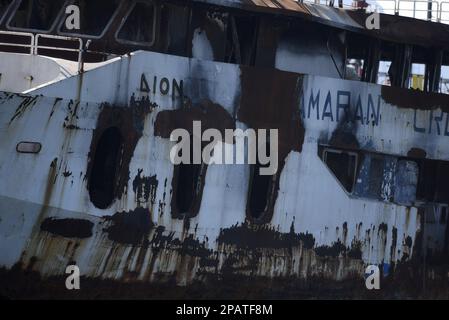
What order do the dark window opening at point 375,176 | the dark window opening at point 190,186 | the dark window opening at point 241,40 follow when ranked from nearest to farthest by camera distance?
the dark window opening at point 190,186
the dark window opening at point 241,40
the dark window opening at point 375,176

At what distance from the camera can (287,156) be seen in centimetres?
1373

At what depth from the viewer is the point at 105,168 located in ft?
40.2

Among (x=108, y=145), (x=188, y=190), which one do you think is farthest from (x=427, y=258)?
(x=108, y=145)

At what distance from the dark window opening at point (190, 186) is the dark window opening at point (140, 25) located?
189cm

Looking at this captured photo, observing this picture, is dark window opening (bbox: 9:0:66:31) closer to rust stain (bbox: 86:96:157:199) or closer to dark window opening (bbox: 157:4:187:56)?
dark window opening (bbox: 157:4:187:56)

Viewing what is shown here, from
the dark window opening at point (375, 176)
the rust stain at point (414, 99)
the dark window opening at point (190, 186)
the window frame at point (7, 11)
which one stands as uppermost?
the window frame at point (7, 11)

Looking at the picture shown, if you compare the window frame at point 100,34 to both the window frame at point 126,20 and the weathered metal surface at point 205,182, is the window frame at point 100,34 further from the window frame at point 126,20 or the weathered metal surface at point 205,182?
the weathered metal surface at point 205,182

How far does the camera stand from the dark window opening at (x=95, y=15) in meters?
13.5

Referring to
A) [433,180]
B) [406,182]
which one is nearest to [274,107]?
[406,182]

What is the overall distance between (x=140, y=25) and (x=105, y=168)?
257 centimetres

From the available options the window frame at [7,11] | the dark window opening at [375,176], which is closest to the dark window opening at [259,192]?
the dark window opening at [375,176]

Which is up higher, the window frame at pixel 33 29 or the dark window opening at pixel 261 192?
the window frame at pixel 33 29

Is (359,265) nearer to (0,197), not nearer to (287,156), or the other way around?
(287,156)
